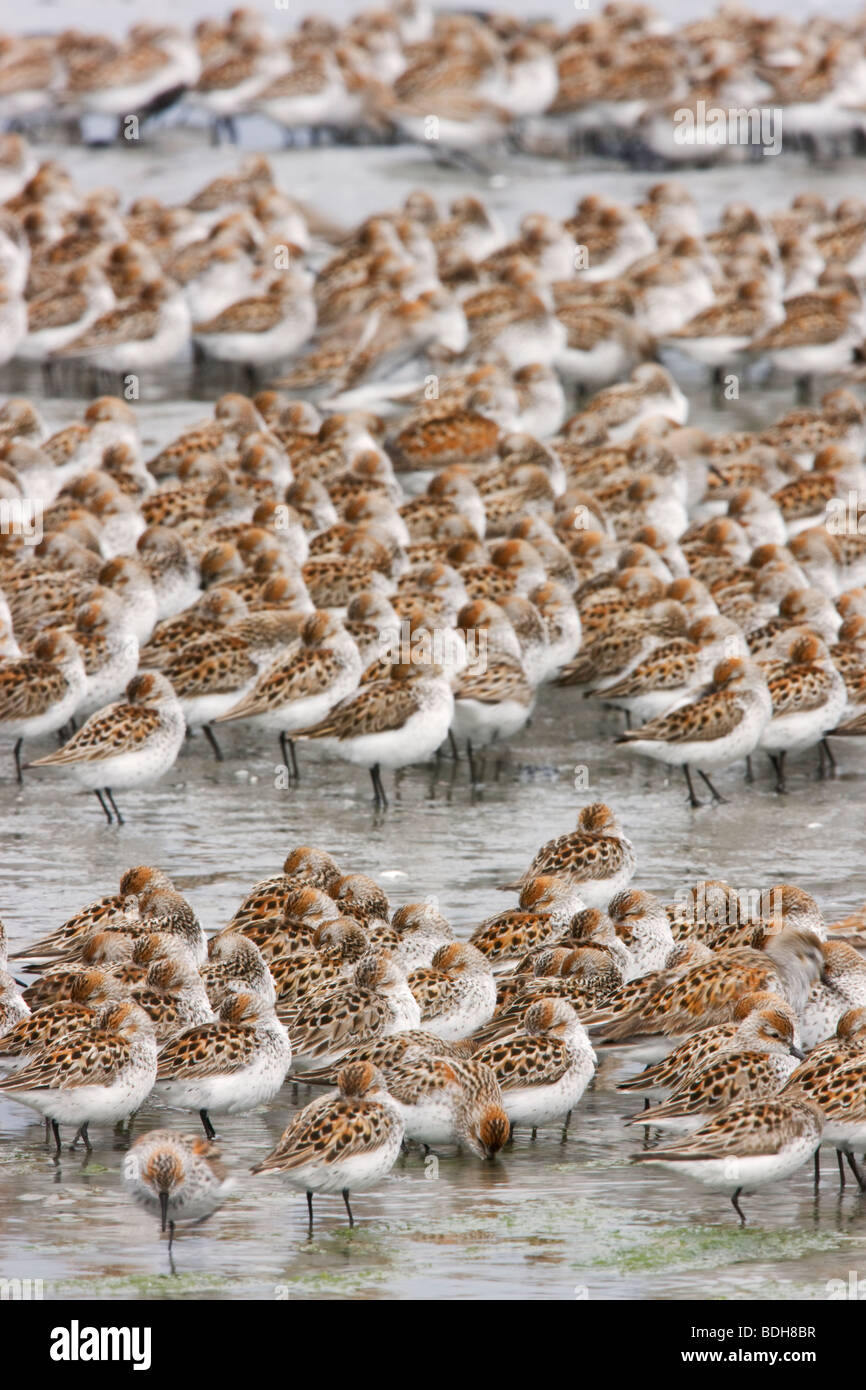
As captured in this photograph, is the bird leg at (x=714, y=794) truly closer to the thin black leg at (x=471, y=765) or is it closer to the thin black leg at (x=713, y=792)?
the thin black leg at (x=713, y=792)

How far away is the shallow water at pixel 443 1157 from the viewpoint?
752 centimetres

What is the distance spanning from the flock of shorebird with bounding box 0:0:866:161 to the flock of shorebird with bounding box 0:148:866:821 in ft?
10.1

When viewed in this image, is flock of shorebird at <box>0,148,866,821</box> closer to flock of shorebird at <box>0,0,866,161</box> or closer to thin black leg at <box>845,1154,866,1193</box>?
flock of shorebird at <box>0,0,866,161</box>

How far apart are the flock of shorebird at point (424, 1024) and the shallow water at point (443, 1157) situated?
6.9 inches

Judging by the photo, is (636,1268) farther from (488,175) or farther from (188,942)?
(488,175)

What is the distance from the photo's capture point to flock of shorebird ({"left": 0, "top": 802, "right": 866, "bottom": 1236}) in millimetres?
8047

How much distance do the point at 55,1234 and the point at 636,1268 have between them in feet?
6.26

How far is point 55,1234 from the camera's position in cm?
777

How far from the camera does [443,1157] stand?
890cm

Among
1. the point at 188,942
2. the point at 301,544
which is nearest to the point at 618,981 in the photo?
the point at 188,942

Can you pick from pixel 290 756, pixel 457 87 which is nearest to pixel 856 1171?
pixel 290 756

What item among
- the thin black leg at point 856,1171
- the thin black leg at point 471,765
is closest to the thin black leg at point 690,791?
the thin black leg at point 471,765

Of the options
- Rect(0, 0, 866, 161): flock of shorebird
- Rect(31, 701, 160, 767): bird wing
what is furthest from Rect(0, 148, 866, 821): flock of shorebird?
Rect(0, 0, 866, 161): flock of shorebird

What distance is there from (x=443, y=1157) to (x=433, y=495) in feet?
29.1
